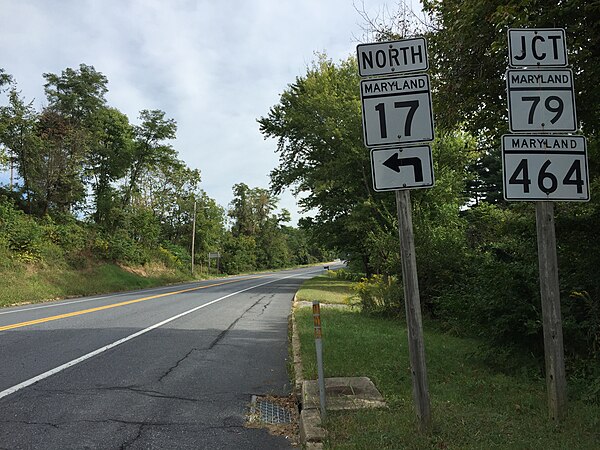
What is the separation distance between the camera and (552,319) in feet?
13.3

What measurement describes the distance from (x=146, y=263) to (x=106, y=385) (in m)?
32.8

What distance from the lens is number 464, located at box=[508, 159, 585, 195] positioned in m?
4.13

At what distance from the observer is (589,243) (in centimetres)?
648

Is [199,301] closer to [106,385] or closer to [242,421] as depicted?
[106,385]

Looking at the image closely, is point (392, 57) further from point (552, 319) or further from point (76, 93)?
point (76, 93)

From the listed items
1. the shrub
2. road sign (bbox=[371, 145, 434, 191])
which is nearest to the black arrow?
road sign (bbox=[371, 145, 434, 191])

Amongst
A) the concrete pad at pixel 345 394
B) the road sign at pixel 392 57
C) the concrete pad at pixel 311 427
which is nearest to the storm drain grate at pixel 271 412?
the concrete pad at pixel 345 394

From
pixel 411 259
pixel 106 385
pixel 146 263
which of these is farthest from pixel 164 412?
pixel 146 263

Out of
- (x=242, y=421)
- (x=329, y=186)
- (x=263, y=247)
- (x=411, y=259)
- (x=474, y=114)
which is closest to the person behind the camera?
(x=411, y=259)

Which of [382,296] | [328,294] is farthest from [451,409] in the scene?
[328,294]

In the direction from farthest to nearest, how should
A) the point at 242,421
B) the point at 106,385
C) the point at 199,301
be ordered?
the point at 199,301
the point at 106,385
the point at 242,421

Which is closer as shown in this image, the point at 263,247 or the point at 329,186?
the point at 329,186

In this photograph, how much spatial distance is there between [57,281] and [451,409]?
23855 millimetres

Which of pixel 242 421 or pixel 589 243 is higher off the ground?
pixel 589 243
